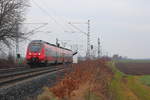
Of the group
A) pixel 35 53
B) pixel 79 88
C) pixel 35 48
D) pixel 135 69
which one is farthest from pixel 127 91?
pixel 135 69

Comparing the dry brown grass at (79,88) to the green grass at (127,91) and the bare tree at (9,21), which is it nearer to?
the green grass at (127,91)

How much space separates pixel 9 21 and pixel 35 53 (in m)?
6.76

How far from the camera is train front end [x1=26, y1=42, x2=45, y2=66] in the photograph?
35.5m

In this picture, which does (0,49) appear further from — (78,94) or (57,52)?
(78,94)

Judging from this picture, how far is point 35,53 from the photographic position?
117 ft

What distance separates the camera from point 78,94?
14289 mm

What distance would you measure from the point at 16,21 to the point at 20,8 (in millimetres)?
3159

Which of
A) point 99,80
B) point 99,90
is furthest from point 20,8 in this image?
point 99,90

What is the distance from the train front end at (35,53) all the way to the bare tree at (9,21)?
451cm

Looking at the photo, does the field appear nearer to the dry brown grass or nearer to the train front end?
the train front end

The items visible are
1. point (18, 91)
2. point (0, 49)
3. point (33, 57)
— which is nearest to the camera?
point (18, 91)

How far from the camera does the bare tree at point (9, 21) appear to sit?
38.9 metres

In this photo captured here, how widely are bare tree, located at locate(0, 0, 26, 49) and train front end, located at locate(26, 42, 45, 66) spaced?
4.51m

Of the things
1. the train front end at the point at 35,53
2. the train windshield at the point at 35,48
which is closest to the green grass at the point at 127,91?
the train front end at the point at 35,53
